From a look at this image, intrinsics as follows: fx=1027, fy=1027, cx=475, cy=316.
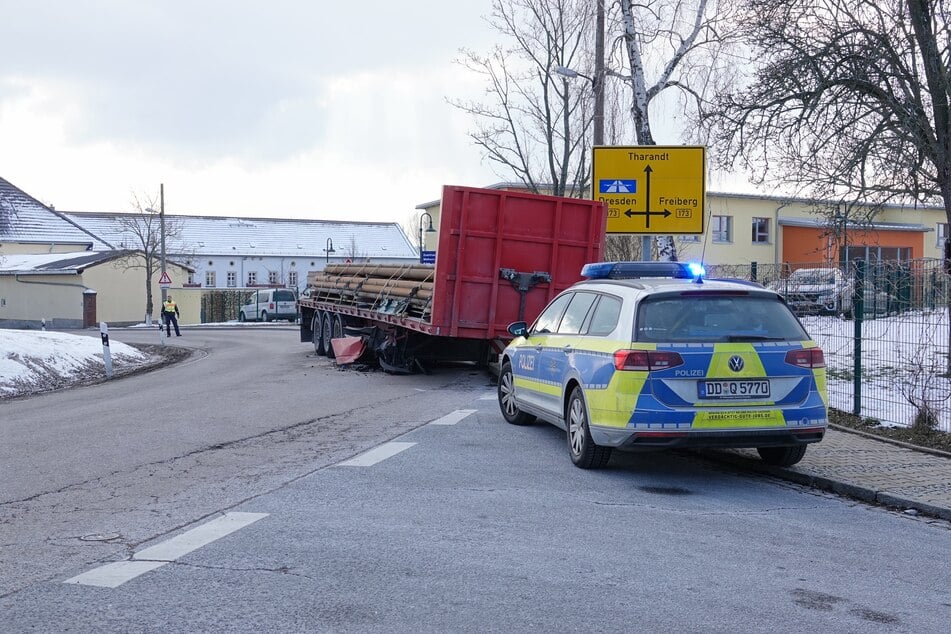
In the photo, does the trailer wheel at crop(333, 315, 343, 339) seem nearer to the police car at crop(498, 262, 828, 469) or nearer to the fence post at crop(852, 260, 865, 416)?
the fence post at crop(852, 260, 865, 416)

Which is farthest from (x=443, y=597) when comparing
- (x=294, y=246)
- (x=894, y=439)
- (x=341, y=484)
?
(x=294, y=246)

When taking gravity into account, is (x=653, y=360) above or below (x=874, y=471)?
above

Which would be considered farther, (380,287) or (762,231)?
(762,231)

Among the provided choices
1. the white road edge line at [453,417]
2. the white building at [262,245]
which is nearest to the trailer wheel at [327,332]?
the white road edge line at [453,417]

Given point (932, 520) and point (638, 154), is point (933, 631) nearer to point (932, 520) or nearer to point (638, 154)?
point (932, 520)

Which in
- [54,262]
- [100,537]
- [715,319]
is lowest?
[100,537]

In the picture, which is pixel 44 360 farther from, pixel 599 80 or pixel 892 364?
pixel 892 364

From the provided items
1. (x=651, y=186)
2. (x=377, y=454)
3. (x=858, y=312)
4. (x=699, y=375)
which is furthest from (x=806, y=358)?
(x=651, y=186)

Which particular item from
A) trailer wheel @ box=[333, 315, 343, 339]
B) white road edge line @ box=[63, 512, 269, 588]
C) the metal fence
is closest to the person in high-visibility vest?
trailer wheel @ box=[333, 315, 343, 339]

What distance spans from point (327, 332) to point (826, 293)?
47.3 ft

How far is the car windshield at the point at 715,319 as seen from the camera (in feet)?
25.9

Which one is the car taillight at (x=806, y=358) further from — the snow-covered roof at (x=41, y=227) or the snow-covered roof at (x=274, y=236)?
the snow-covered roof at (x=274, y=236)

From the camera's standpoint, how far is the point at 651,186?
17859 millimetres

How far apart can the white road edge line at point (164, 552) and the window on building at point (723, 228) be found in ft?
161
